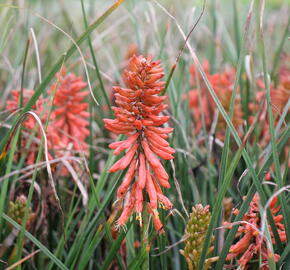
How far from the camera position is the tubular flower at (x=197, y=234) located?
1.81 meters

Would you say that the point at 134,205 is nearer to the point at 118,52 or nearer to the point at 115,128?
the point at 115,128

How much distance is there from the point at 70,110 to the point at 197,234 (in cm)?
131

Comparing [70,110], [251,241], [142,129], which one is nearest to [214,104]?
[70,110]

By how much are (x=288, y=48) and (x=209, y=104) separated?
2.64 m

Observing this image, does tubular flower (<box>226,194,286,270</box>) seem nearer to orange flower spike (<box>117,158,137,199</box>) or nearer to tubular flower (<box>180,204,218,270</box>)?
tubular flower (<box>180,204,218,270</box>)

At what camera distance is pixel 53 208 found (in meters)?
2.64

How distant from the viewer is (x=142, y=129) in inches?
68.5

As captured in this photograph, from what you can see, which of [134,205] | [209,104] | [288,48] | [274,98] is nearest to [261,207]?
[134,205]

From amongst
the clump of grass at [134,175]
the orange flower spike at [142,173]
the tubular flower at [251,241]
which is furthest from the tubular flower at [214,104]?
the orange flower spike at [142,173]

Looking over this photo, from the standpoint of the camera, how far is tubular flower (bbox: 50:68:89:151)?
2.80m

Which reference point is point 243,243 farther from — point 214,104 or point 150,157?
point 214,104

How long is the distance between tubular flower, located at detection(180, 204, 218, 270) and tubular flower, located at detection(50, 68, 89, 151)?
1.13m

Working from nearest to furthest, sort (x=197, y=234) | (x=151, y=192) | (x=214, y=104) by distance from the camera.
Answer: (x=151, y=192), (x=197, y=234), (x=214, y=104)

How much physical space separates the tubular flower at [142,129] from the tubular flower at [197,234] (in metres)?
0.14
